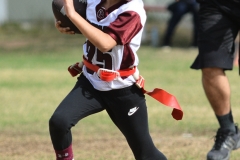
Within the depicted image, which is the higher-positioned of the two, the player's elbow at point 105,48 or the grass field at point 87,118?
the player's elbow at point 105,48

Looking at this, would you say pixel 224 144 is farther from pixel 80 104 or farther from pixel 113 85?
pixel 80 104

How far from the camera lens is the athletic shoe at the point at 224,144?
5.15 m

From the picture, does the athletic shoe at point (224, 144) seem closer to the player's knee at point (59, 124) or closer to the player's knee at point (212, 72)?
the player's knee at point (212, 72)

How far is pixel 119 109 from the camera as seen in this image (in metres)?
4.38

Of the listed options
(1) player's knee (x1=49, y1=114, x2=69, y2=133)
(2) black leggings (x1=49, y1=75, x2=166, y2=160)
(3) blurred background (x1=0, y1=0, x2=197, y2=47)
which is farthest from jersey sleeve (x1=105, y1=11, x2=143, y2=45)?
(3) blurred background (x1=0, y1=0, x2=197, y2=47)

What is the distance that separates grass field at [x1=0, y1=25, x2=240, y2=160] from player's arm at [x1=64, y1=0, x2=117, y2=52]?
62.4 inches

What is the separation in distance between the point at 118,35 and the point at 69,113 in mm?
596

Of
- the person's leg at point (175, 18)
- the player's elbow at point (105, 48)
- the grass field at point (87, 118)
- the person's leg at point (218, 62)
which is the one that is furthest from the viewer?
the person's leg at point (175, 18)

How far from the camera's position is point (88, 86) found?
4.43m

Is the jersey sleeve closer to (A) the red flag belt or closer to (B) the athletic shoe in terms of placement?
(A) the red flag belt

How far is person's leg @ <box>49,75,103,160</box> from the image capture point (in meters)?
4.23

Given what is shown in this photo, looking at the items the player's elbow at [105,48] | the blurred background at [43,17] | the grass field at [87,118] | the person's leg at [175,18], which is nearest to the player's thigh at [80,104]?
the player's elbow at [105,48]

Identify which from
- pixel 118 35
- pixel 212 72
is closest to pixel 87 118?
pixel 212 72

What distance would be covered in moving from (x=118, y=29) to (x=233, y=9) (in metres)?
1.41
